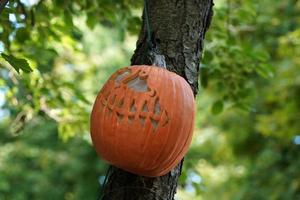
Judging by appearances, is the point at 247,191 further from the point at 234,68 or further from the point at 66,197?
the point at 234,68

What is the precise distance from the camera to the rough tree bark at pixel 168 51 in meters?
1.46

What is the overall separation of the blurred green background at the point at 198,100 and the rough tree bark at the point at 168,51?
63 centimetres

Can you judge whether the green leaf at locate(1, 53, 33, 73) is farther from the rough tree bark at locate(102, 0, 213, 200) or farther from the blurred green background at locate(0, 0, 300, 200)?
the blurred green background at locate(0, 0, 300, 200)

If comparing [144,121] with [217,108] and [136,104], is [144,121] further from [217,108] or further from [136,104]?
[217,108]

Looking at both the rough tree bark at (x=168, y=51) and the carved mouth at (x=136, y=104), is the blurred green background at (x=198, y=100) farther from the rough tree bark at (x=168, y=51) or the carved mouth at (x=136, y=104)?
the carved mouth at (x=136, y=104)

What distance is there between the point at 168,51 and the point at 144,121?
31cm

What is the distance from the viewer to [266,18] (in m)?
5.89

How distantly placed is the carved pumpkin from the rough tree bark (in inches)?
3.5

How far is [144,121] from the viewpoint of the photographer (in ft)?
4.39

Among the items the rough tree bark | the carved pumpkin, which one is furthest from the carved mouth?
the rough tree bark

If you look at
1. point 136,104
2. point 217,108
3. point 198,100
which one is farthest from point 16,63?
point 198,100

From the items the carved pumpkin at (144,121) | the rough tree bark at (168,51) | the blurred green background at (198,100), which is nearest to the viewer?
the carved pumpkin at (144,121)

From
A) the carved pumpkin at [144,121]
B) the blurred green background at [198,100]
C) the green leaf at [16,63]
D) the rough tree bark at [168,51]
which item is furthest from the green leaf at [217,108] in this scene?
the green leaf at [16,63]

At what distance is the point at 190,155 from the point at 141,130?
5.58 metres
